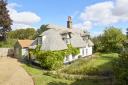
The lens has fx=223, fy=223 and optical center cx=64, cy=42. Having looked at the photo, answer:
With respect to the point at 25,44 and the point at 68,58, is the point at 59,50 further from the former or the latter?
the point at 25,44

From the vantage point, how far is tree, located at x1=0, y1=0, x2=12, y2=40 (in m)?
56.7

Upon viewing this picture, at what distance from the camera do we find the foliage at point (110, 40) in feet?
216

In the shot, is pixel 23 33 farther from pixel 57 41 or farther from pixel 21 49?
pixel 57 41

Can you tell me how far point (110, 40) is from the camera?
217ft

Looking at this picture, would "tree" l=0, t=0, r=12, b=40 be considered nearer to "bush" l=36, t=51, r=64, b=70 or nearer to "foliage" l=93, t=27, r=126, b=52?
"bush" l=36, t=51, r=64, b=70

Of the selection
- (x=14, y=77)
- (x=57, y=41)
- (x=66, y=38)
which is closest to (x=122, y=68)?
(x=14, y=77)

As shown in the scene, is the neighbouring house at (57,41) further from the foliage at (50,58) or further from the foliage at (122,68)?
the foliage at (122,68)

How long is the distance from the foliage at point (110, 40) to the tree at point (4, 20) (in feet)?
89.1

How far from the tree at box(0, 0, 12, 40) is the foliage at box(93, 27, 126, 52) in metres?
27.2

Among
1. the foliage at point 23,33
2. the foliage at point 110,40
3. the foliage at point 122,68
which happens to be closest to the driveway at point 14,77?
the foliage at point 122,68

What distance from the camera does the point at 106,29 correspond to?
2731 inches

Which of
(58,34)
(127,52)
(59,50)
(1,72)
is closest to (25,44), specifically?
(58,34)

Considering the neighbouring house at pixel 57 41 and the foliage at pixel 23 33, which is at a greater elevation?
the foliage at pixel 23 33

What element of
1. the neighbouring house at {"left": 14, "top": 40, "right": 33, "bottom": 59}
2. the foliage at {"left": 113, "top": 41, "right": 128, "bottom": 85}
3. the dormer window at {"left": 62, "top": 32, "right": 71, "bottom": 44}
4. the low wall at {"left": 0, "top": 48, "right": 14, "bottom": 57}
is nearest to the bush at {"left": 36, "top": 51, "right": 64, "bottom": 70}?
the dormer window at {"left": 62, "top": 32, "right": 71, "bottom": 44}
